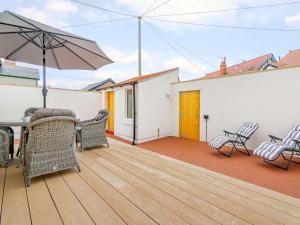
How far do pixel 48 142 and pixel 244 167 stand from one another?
12.4ft

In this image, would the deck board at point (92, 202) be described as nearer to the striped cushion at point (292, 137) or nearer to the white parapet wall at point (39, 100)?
the striped cushion at point (292, 137)

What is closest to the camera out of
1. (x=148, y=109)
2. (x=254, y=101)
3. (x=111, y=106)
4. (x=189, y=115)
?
(x=254, y=101)

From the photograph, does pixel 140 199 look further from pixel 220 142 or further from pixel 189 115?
pixel 189 115

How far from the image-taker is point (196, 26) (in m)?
10.4

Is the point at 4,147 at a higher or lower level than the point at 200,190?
higher

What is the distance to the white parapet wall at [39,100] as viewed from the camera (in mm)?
6297

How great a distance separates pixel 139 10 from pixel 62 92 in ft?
24.4

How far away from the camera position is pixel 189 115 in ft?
21.9

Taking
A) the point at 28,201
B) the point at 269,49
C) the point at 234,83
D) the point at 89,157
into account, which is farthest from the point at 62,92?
the point at 269,49

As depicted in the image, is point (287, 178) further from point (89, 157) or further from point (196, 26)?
point (196, 26)

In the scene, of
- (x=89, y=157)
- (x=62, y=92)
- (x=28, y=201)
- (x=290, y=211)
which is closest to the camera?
(x=290, y=211)

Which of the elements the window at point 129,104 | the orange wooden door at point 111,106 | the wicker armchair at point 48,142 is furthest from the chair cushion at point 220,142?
the orange wooden door at point 111,106

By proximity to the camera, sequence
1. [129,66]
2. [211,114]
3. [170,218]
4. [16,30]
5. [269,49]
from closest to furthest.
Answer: [170,218] → [16,30] → [211,114] → [269,49] → [129,66]

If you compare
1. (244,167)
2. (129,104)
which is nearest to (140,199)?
(244,167)
